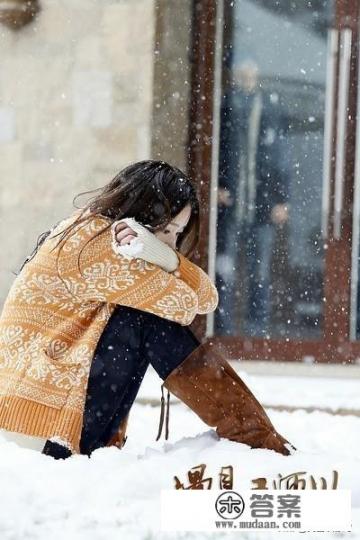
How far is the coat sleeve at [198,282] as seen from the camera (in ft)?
8.71

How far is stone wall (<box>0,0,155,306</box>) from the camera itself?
4.87 meters

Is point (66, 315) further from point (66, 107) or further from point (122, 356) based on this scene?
point (66, 107)

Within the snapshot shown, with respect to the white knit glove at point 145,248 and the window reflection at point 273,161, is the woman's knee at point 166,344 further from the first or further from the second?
the window reflection at point 273,161

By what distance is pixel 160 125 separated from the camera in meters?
4.88

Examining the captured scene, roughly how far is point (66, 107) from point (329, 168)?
1406mm

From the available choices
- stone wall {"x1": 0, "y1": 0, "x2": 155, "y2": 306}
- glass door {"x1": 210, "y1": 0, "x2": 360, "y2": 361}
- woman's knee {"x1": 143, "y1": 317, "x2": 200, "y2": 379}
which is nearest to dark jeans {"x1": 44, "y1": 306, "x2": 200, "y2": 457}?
woman's knee {"x1": 143, "y1": 317, "x2": 200, "y2": 379}

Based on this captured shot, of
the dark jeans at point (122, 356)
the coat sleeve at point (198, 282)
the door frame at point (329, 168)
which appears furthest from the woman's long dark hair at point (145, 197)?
the door frame at point (329, 168)

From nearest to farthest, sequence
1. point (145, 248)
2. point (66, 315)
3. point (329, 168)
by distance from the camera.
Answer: point (145, 248) → point (66, 315) → point (329, 168)

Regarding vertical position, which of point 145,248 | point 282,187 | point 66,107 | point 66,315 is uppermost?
point 66,107

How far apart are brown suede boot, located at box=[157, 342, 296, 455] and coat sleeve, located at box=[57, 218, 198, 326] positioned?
0.12 metres

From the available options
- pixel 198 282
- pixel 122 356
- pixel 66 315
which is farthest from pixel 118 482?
pixel 198 282

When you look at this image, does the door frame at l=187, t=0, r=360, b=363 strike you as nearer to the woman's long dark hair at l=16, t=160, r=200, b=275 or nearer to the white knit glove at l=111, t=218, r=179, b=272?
the woman's long dark hair at l=16, t=160, r=200, b=275

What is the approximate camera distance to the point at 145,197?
2.67 m

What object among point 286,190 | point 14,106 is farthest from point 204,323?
point 14,106
